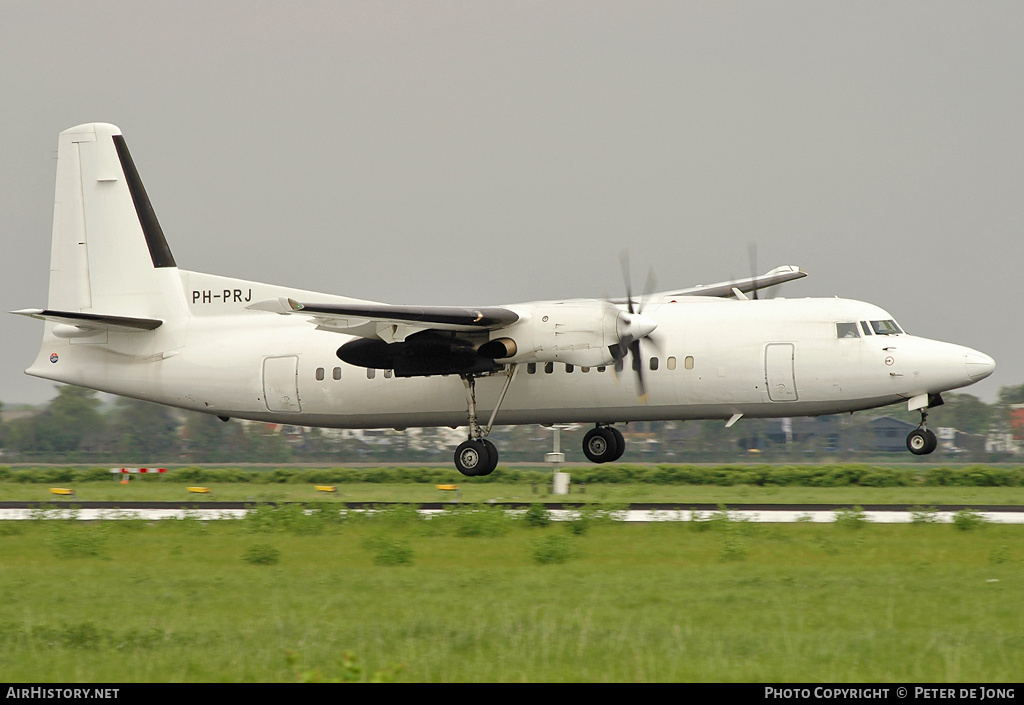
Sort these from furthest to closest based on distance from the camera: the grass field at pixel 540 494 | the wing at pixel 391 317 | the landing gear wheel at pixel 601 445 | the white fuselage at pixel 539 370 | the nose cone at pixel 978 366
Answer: the landing gear wheel at pixel 601 445
the grass field at pixel 540 494
the white fuselage at pixel 539 370
the nose cone at pixel 978 366
the wing at pixel 391 317

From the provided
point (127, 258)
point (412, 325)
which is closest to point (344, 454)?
point (127, 258)

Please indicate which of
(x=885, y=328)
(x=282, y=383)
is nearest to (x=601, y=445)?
(x=885, y=328)

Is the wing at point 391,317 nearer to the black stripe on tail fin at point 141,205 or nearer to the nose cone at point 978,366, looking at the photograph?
the black stripe on tail fin at point 141,205

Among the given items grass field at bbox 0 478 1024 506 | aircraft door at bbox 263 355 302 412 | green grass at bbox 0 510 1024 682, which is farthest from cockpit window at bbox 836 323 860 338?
aircraft door at bbox 263 355 302 412

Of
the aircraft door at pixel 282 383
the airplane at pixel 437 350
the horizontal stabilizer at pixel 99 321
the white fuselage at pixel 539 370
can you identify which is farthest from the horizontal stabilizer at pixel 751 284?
the horizontal stabilizer at pixel 99 321

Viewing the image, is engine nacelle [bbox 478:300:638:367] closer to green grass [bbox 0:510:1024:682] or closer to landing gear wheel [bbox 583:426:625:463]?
landing gear wheel [bbox 583:426:625:463]

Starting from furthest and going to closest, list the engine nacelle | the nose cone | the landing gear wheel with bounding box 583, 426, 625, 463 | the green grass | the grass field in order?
the landing gear wheel with bounding box 583, 426, 625, 463, the grass field, the engine nacelle, the nose cone, the green grass

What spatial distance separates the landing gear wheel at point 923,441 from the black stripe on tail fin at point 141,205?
693 inches

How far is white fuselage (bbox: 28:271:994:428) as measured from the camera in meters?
21.2

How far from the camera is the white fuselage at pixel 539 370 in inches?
834

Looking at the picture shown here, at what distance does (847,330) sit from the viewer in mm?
21359

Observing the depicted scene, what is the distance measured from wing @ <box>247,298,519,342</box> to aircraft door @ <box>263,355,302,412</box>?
2623mm
